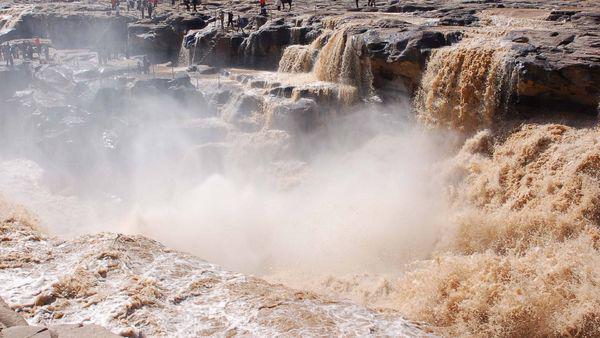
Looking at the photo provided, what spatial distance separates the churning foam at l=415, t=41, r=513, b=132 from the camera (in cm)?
1058

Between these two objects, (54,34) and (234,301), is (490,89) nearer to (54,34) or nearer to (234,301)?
(234,301)

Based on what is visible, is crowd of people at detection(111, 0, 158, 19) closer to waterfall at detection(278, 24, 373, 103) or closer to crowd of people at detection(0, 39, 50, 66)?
crowd of people at detection(0, 39, 50, 66)

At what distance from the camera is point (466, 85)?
1098 cm

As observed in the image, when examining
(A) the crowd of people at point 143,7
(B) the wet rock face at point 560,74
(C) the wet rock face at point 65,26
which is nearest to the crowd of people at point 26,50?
(C) the wet rock face at point 65,26

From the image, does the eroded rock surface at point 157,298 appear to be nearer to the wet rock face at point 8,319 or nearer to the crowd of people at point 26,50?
the wet rock face at point 8,319

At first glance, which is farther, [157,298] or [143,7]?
[143,7]

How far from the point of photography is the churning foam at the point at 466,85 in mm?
10578

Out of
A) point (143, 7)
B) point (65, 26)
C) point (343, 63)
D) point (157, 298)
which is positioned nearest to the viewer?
point (157, 298)

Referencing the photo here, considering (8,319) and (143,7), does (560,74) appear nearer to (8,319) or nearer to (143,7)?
(8,319)

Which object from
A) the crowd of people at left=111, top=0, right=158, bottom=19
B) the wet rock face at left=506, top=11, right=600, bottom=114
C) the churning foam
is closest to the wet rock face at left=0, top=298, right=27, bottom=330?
the churning foam

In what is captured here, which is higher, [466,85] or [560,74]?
[560,74]

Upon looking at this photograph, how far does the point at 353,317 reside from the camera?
19.2ft

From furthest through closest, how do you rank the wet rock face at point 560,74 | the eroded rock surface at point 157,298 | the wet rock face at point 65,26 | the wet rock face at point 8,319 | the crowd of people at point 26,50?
the wet rock face at point 65,26, the crowd of people at point 26,50, the wet rock face at point 560,74, the eroded rock surface at point 157,298, the wet rock face at point 8,319

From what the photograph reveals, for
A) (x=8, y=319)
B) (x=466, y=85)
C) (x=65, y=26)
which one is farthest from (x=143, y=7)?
(x=8, y=319)
